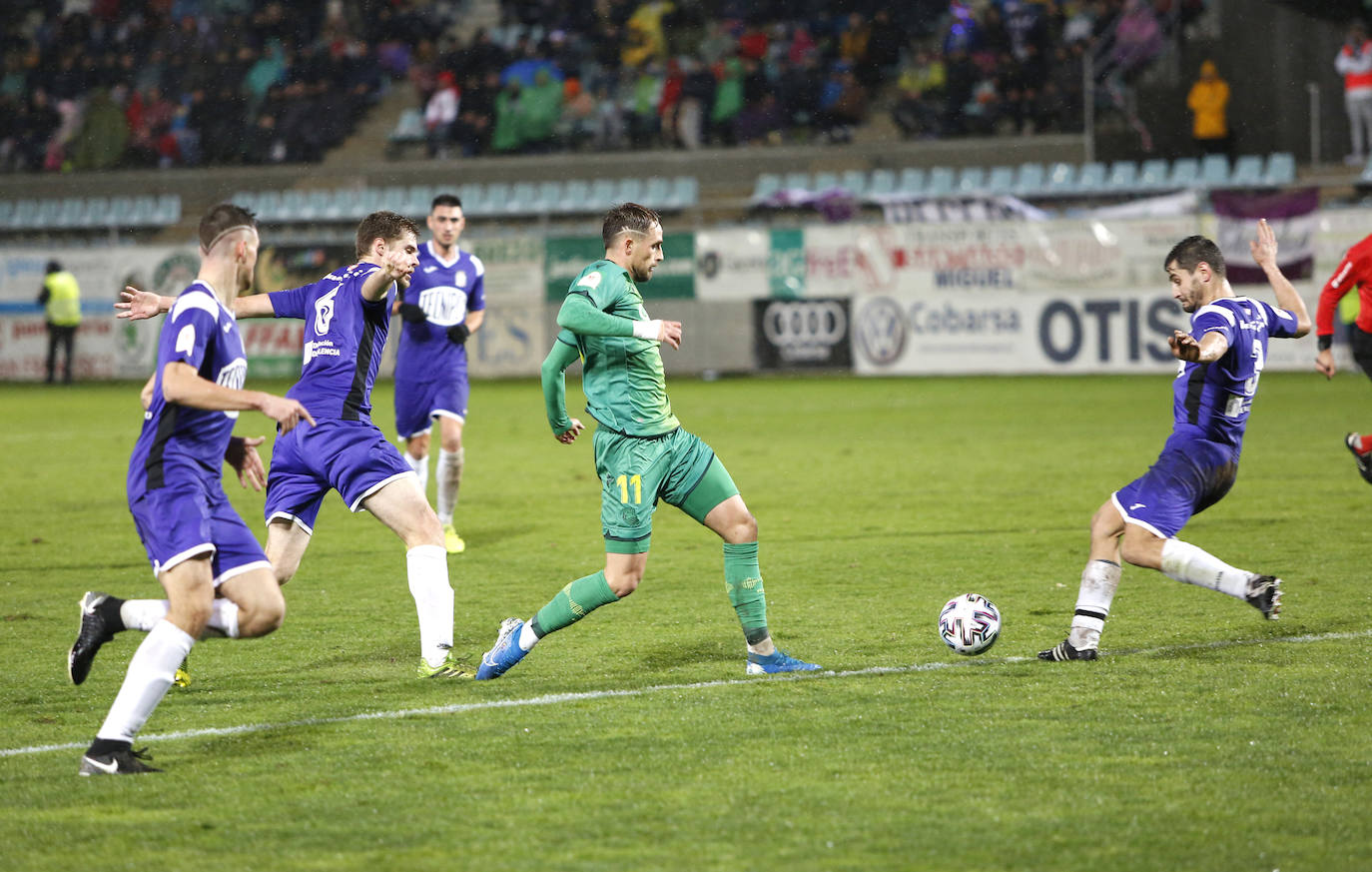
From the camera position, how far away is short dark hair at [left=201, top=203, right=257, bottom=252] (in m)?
5.10

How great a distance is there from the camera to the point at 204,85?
3325cm

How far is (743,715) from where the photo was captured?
5496 millimetres

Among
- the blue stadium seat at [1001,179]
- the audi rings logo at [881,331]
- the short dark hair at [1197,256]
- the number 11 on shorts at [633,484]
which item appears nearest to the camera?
the number 11 on shorts at [633,484]

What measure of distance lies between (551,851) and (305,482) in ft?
9.62

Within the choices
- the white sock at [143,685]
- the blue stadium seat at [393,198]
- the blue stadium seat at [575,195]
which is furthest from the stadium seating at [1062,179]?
the white sock at [143,685]

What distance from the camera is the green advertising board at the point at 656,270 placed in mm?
25031

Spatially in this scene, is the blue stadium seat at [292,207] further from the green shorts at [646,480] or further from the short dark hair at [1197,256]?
the short dark hair at [1197,256]

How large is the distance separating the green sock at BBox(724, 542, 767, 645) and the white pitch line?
211mm

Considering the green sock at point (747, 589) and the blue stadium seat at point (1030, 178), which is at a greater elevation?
the blue stadium seat at point (1030, 178)

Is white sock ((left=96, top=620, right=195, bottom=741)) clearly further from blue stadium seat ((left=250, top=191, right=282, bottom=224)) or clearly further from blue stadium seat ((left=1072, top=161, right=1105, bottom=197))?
blue stadium seat ((left=250, top=191, right=282, bottom=224))

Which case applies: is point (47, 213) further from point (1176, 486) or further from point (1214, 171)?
point (1176, 486)

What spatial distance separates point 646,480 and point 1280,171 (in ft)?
69.8

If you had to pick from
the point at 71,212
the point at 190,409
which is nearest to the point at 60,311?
the point at 71,212

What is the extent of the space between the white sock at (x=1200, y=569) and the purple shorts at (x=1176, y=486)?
0.27 feet
